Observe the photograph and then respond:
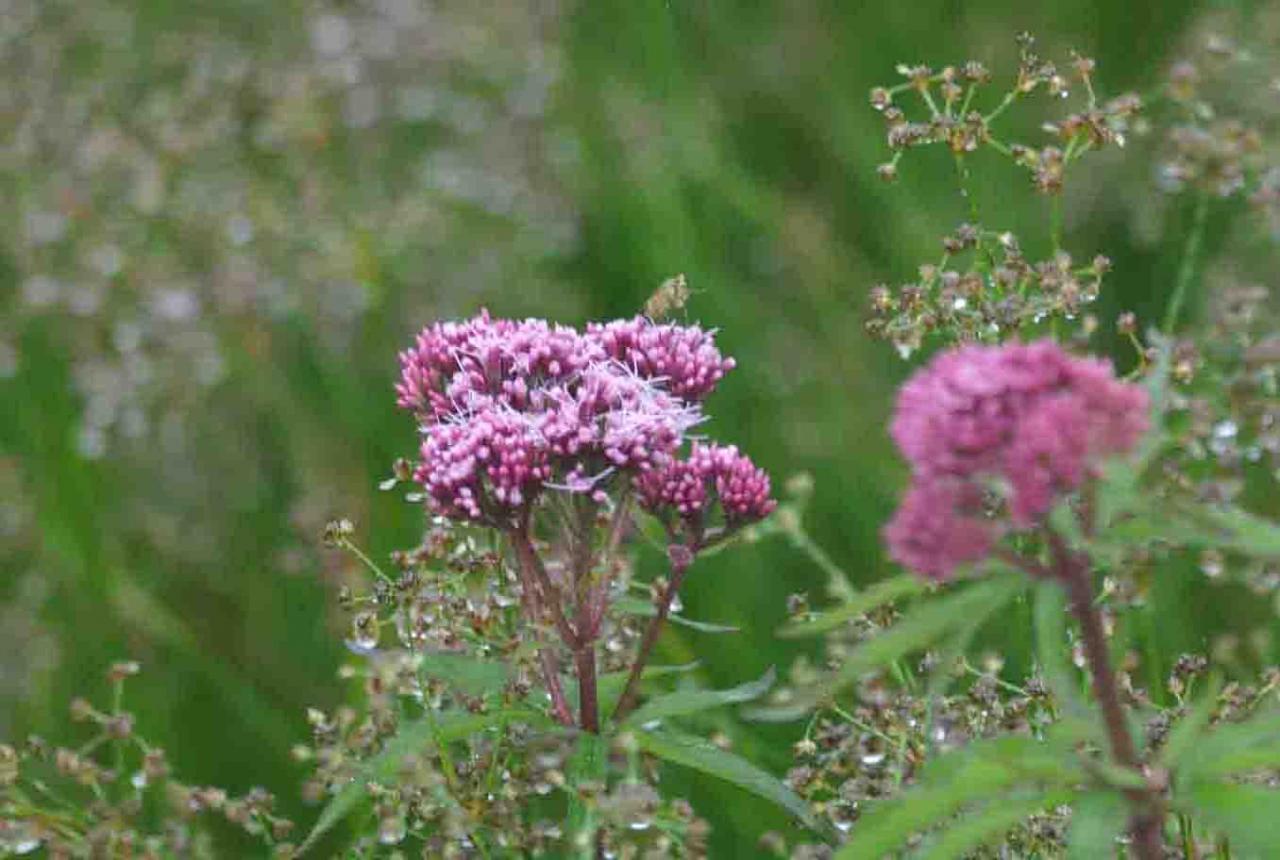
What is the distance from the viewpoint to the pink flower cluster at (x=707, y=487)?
1918mm

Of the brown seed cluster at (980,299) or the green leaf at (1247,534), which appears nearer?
the green leaf at (1247,534)

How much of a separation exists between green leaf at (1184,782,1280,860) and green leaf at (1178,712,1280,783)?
13 mm

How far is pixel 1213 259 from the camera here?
3.73m

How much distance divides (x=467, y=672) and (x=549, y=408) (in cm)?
27

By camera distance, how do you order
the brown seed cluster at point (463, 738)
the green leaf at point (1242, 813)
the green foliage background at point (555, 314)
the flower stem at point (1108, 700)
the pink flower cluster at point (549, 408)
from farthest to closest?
the green foliage background at point (555, 314) < the pink flower cluster at point (549, 408) < the brown seed cluster at point (463, 738) < the flower stem at point (1108, 700) < the green leaf at point (1242, 813)

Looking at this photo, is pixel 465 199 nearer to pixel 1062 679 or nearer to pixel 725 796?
pixel 725 796

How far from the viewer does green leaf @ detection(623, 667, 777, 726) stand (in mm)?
1838

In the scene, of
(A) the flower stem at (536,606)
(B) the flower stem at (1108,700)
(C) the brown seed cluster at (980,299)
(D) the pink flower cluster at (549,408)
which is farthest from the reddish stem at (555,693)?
(B) the flower stem at (1108,700)

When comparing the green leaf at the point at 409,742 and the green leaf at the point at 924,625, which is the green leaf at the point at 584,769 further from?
the green leaf at the point at 924,625

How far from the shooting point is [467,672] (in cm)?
191

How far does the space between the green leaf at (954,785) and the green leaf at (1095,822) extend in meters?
0.02

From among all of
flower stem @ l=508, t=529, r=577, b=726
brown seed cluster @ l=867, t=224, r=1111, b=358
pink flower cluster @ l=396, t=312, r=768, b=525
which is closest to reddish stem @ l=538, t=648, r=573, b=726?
flower stem @ l=508, t=529, r=577, b=726

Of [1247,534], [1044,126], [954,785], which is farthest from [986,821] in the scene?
[1044,126]

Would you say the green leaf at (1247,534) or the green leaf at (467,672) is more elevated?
the green leaf at (467,672)
